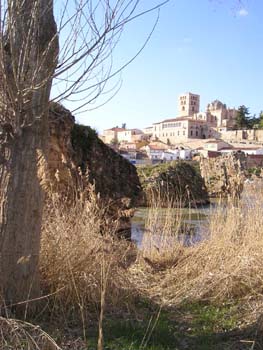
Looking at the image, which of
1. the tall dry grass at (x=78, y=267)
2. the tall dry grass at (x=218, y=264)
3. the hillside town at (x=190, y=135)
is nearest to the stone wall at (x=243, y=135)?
the hillside town at (x=190, y=135)

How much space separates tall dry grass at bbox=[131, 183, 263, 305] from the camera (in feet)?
18.2

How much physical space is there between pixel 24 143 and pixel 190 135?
124060 millimetres

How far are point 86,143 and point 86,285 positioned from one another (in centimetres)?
871

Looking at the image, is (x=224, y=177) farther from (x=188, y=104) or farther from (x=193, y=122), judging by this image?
(x=188, y=104)

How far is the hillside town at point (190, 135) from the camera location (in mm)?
99556

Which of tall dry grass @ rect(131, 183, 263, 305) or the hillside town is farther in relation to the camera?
the hillside town

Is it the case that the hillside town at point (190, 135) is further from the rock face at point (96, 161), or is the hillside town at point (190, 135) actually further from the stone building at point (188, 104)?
the rock face at point (96, 161)

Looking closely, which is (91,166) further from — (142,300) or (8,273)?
(8,273)

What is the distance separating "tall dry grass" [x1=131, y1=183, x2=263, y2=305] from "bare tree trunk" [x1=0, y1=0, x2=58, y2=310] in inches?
75.7

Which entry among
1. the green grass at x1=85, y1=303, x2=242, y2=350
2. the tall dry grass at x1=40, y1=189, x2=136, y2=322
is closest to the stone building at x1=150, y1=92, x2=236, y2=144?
the tall dry grass at x1=40, y1=189, x2=136, y2=322

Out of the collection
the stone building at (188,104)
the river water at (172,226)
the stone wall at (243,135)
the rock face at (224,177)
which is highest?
the stone building at (188,104)

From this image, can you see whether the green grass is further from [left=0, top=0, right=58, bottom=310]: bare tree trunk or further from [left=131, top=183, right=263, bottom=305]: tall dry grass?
[left=0, top=0, right=58, bottom=310]: bare tree trunk

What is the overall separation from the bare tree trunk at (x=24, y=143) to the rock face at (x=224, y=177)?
418 cm

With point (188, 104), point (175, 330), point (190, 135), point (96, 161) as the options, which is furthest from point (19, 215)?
point (188, 104)
